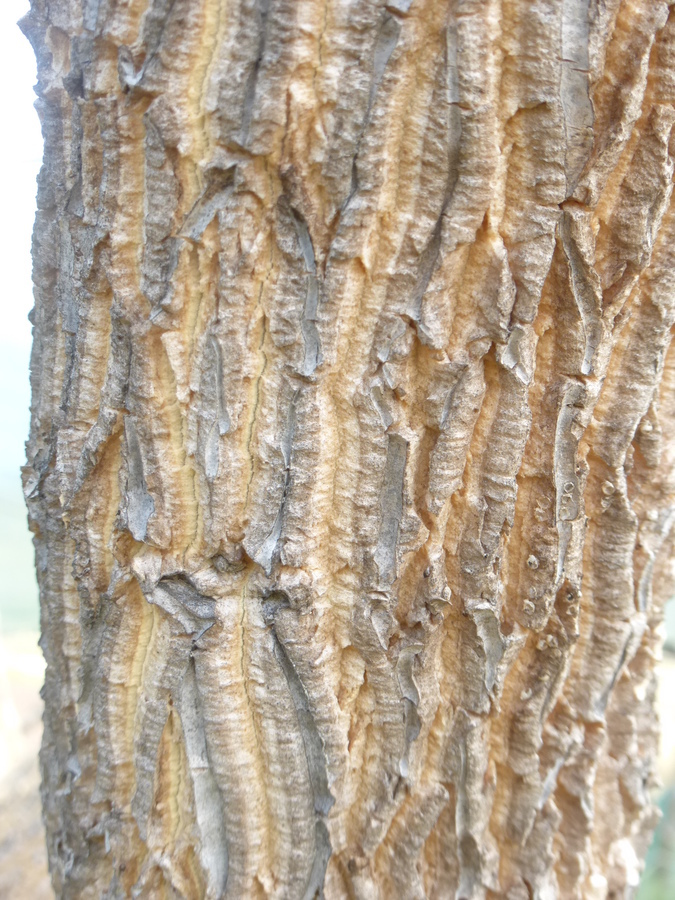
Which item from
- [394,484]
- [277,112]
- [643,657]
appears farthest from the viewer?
[643,657]

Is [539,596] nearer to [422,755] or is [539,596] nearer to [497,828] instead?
[422,755]

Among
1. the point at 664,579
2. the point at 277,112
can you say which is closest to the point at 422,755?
the point at 664,579

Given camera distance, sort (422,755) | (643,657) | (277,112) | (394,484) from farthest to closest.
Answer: (643,657), (422,755), (394,484), (277,112)

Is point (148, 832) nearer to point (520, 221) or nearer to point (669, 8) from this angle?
point (520, 221)

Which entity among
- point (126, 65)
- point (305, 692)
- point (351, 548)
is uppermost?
point (126, 65)

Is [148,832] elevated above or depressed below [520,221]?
below

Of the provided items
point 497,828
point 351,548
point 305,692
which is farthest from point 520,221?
point 497,828

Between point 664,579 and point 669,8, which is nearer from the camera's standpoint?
point 669,8
